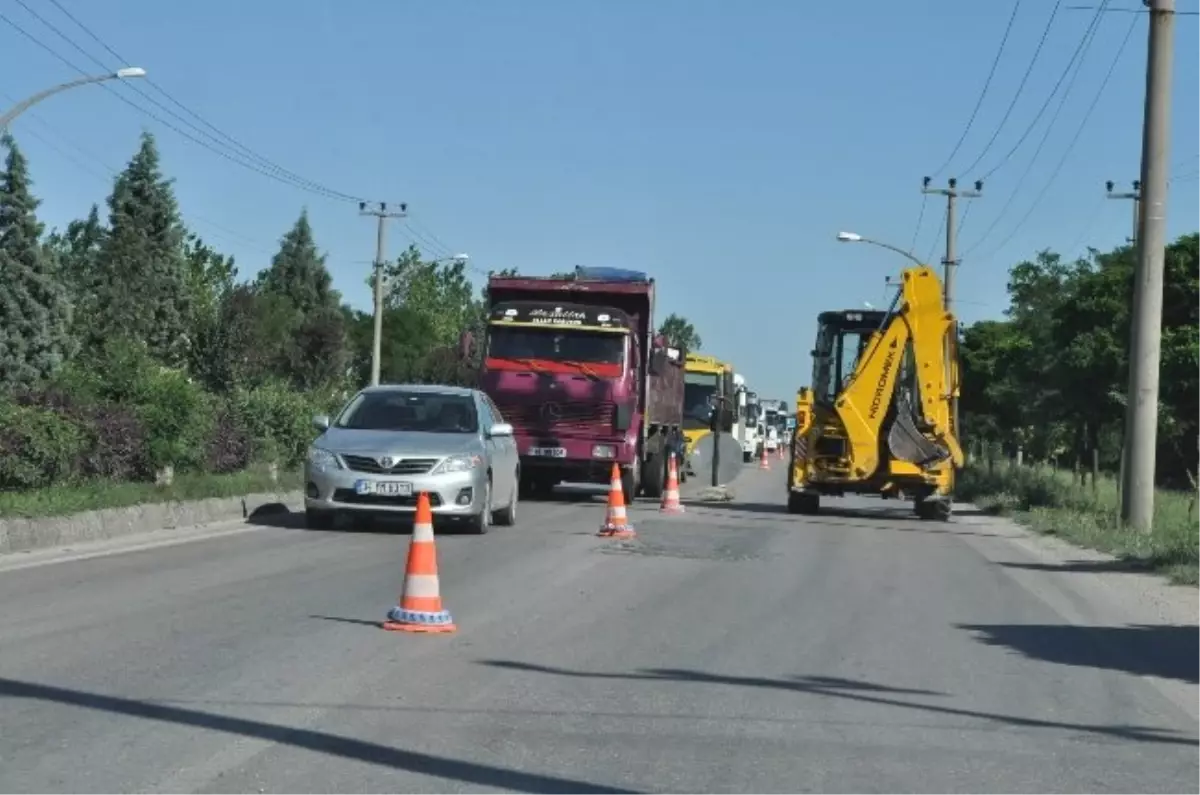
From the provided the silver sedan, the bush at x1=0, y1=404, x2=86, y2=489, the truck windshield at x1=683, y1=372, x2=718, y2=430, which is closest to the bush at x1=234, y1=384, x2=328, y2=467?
the silver sedan

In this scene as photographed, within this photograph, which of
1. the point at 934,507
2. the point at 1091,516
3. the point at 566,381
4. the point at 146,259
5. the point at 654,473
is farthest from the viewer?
the point at 146,259

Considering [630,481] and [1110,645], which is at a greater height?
[630,481]

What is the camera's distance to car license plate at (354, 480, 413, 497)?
17281 mm

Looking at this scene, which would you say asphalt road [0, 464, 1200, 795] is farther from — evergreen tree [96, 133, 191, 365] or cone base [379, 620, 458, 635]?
evergreen tree [96, 133, 191, 365]

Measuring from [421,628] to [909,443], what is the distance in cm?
1686

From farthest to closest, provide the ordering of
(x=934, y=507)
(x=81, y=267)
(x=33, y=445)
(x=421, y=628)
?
(x=81, y=267) → (x=934, y=507) → (x=33, y=445) → (x=421, y=628)

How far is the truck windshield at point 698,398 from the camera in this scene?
44.9 m

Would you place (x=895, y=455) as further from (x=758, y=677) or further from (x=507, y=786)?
(x=507, y=786)

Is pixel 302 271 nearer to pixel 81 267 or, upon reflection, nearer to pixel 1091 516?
pixel 81 267

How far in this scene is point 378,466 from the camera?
17.4 meters

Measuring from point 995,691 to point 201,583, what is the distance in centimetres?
605

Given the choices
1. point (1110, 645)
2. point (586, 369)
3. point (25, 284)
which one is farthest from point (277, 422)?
point (25, 284)

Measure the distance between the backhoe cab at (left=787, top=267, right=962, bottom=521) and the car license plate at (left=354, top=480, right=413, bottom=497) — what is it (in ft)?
34.8

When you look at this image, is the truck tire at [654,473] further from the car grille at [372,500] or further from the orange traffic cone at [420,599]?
the orange traffic cone at [420,599]
